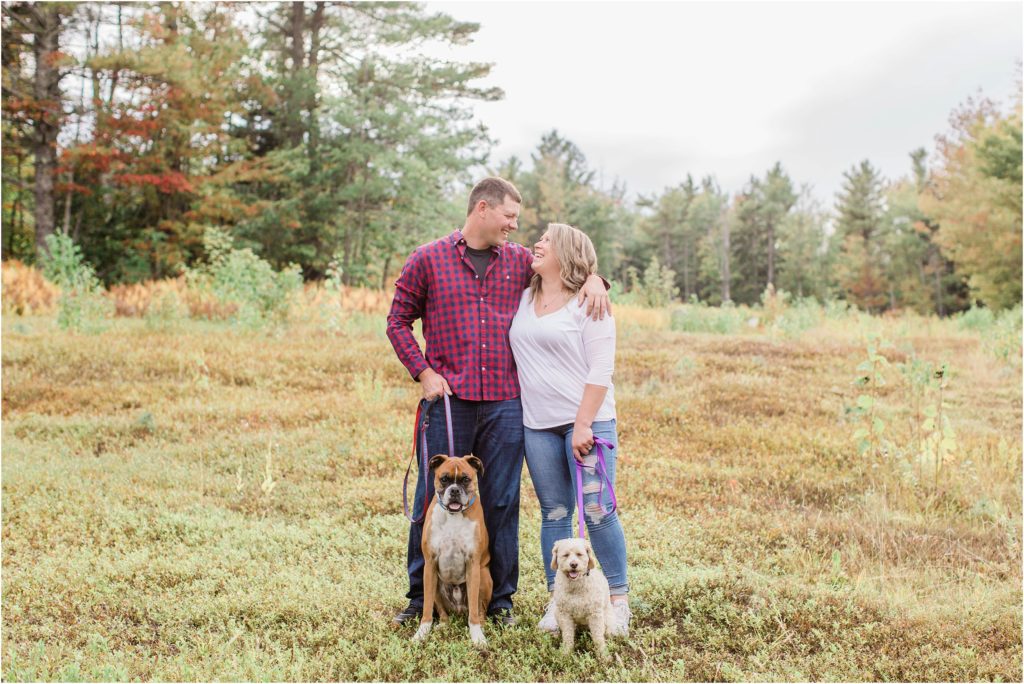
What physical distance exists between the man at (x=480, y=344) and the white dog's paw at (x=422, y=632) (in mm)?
271

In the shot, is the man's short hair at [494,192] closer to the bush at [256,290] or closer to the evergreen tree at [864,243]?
the bush at [256,290]

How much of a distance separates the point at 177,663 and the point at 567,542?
6.90 feet

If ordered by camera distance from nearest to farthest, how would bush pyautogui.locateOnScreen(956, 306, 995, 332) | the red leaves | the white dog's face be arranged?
the white dog's face
the red leaves
bush pyautogui.locateOnScreen(956, 306, 995, 332)

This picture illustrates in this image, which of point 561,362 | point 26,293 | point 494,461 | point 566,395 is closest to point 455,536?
point 494,461

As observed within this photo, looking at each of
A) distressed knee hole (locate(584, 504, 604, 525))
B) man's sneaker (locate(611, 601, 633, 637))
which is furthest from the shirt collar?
man's sneaker (locate(611, 601, 633, 637))

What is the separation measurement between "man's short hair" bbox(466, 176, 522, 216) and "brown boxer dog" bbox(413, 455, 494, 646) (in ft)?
4.46

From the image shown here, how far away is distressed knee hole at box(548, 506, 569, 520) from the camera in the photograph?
4.01 m

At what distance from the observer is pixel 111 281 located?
20.8 m

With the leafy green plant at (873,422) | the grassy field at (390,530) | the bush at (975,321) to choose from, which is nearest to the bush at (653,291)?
the bush at (975,321)

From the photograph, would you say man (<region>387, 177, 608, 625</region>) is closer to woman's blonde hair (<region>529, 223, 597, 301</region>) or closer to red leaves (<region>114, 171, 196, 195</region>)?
woman's blonde hair (<region>529, 223, 597, 301</region>)

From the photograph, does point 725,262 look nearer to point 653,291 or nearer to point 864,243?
point 864,243

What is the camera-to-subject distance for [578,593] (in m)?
3.74

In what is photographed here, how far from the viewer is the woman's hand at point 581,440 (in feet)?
12.3

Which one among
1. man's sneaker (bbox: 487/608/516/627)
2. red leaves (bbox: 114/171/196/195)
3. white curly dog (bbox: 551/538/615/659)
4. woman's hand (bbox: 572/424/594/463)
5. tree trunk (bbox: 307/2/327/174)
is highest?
tree trunk (bbox: 307/2/327/174)
